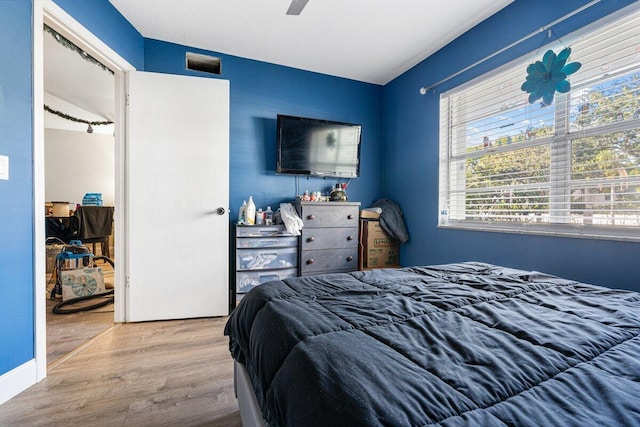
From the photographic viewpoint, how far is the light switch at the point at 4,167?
1.44 m

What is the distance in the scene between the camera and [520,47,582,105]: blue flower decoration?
5.90ft

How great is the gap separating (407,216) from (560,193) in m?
1.48

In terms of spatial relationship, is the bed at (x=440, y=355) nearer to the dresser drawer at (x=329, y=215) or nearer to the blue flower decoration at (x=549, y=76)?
the blue flower decoration at (x=549, y=76)

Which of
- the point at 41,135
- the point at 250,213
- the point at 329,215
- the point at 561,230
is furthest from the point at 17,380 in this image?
the point at 561,230

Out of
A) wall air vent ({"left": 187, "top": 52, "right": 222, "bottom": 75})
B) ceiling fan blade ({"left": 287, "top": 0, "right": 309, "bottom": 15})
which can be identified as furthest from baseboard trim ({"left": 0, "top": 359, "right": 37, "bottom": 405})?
wall air vent ({"left": 187, "top": 52, "right": 222, "bottom": 75})

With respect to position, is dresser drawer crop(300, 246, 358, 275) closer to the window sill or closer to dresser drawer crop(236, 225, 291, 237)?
dresser drawer crop(236, 225, 291, 237)

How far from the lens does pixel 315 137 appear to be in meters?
3.16

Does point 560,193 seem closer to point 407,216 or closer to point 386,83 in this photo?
point 407,216

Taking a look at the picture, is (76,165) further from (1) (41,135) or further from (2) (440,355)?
(2) (440,355)

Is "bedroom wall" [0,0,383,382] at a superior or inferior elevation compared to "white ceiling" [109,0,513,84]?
inferior

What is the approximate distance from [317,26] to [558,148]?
6.91ft

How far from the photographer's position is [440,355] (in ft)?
2.19

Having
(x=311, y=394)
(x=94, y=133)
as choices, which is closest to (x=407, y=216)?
(x=311, y=394)

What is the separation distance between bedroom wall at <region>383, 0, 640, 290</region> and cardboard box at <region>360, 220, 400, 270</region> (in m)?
0.17
